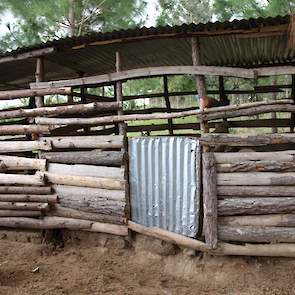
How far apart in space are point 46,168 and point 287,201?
409 cm

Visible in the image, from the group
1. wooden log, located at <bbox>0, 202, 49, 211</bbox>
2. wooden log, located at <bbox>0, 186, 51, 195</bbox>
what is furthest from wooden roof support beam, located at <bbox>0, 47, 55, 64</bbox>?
wooden log, located at <bbox>0, 202, 49, 211</bbox>

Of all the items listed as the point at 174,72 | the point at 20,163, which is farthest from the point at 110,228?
the point at 174,72

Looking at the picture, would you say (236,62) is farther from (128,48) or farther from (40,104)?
(40,104)

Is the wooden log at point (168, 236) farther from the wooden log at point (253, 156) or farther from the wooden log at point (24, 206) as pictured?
the wooden log at point (24, 206)

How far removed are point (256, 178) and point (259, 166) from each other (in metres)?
0.18

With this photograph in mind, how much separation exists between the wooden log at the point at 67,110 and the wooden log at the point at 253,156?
1.89m

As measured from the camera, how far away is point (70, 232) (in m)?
7.11

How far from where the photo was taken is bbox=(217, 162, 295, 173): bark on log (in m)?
5.63

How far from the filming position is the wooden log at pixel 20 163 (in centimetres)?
711

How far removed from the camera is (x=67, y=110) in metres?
6.86

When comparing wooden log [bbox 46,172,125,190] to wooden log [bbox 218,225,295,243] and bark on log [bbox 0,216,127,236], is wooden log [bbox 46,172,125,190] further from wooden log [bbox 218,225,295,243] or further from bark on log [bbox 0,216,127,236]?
wooden log [bbox 218,225,295,243]

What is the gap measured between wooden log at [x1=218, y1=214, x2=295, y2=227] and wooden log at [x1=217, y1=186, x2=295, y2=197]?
1.01ft

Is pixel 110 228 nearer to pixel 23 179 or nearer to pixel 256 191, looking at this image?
pixel 23 179

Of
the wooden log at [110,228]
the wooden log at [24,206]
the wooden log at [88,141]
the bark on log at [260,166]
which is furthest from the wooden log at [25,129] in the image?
the bark on log at [260,166]
